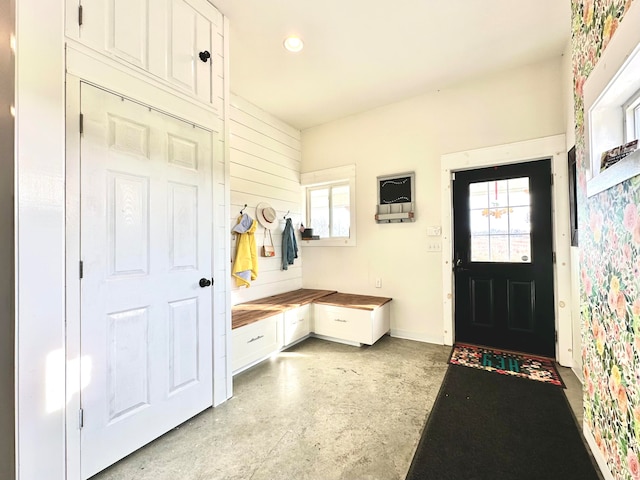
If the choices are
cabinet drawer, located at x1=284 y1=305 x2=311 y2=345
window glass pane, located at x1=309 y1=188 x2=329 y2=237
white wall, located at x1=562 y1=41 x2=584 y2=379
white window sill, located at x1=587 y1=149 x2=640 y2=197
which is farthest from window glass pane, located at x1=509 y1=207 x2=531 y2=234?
cabinet drawer, located at x1=284 y1=305 x2=311 y2=345

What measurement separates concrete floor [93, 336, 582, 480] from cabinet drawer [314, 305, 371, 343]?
347 mm

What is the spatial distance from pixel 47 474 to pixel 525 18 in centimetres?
405

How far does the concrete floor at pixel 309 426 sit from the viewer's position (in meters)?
1.50

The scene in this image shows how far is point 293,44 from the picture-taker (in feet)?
8.14

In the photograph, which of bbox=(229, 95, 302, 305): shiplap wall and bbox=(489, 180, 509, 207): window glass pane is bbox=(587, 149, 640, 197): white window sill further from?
bbox=(229, 95, 302, 305): shiplap wall

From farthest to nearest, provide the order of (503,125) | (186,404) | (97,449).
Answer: (503,125) < (186,404) < (97,449)

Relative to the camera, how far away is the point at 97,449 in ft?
4.80

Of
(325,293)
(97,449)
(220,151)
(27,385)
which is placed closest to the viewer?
(27,385)

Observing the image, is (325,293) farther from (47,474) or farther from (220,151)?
(47,474)

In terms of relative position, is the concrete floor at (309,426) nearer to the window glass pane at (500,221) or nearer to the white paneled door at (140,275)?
the white paneled door at (140,275)

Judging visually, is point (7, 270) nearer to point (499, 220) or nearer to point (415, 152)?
point (415, 152)

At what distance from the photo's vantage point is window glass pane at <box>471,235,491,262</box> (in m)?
3.04

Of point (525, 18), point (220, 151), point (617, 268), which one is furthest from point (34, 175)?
point (525, 18)

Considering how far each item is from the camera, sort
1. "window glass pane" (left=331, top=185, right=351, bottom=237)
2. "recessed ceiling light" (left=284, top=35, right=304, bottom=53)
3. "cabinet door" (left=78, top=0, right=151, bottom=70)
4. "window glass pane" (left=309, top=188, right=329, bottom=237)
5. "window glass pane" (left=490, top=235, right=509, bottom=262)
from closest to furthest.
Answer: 1. "cabinet door" (left=78, top=0, right=151, bottom=70)
2. "recessed ceiling light" (left=284, top=35, right=304, bottom=53)
3. "window glass pane" (left=490, top=235, right=509, bottom=262)
4. "window glass pane" (left=331, top=185, right=351, bottom=237)
5. "window glass pane" (left=309, top=188, right=329, bottom=237)
